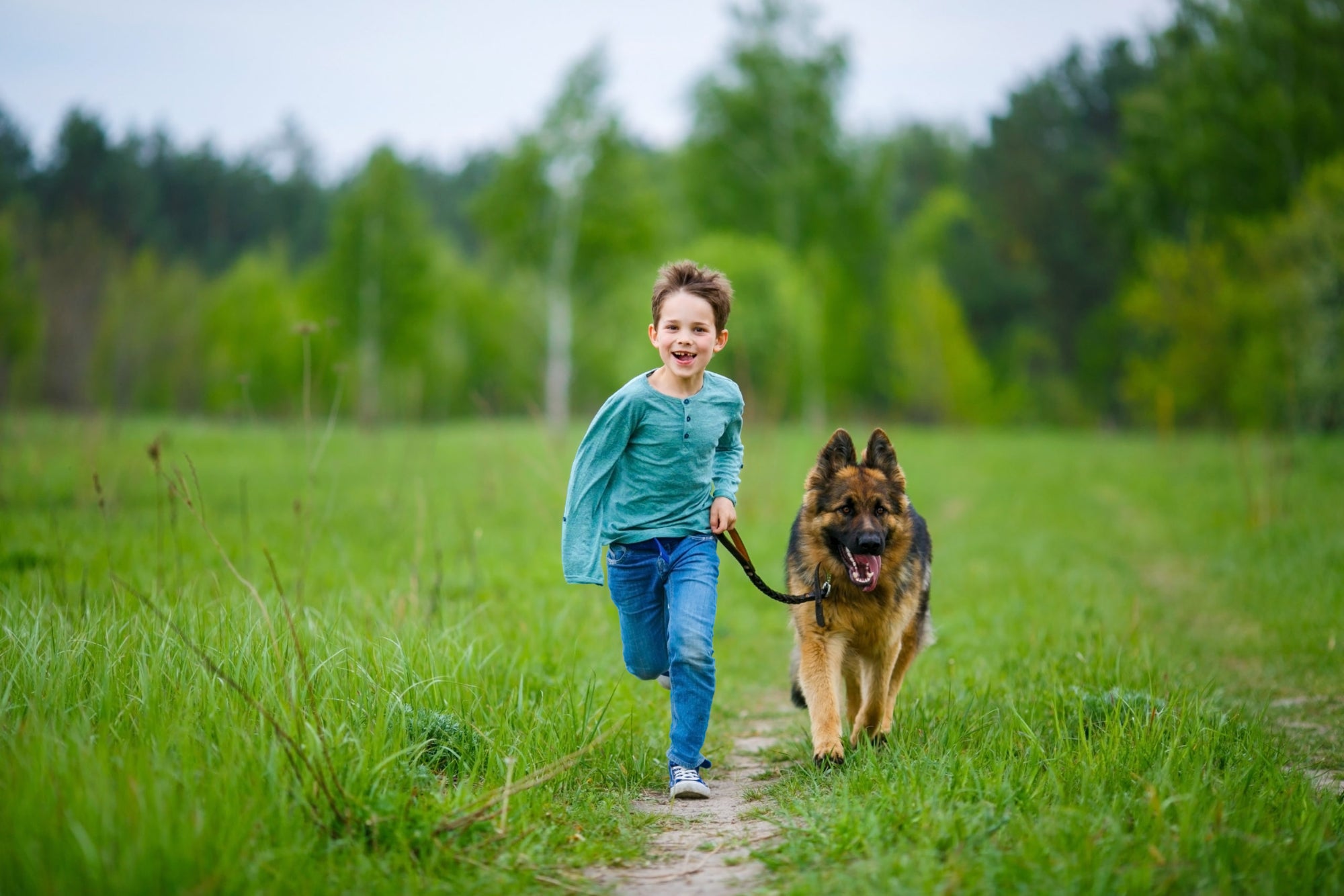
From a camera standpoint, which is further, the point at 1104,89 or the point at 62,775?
the point at 1104,89

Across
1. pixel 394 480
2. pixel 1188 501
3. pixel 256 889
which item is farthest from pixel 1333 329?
pixel 256 889

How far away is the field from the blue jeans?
0.31m

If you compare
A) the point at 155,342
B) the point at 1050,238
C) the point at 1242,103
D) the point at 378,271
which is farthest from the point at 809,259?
the point at 155,342

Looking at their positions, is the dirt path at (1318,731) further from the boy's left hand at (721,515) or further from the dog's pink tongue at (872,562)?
the boy's left hand at (721,515)

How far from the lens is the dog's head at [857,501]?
4309mm

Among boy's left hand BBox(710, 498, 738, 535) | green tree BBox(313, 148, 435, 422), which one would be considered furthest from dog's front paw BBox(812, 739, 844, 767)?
green tree BBox(313, 148, 435, 422)

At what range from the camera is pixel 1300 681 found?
231 inches

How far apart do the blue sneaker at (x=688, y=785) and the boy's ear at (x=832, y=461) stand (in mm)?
1471

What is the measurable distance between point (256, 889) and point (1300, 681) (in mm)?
6097

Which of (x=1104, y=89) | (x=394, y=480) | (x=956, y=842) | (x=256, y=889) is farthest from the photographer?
(x=1104, y=89)

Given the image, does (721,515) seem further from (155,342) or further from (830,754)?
(155,342)

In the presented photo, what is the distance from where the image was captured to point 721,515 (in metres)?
4.05

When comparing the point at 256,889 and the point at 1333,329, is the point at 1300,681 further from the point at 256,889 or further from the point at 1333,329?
the point at 1333,329

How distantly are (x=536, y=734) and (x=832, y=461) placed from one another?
6.10 feet
